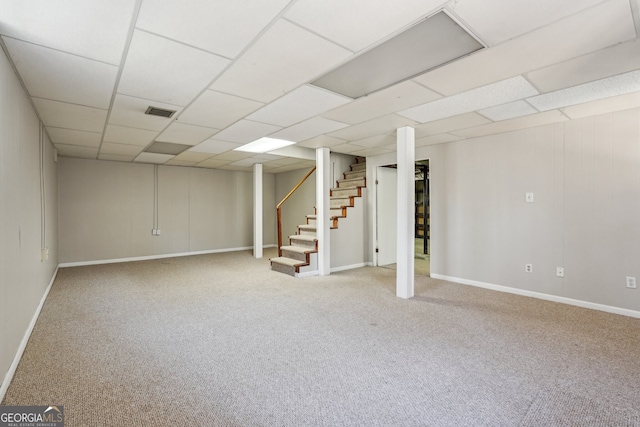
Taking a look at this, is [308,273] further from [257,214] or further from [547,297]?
[547,297]

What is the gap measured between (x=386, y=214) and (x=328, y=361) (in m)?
4.26

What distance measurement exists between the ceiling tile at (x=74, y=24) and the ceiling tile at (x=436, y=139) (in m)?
3.88

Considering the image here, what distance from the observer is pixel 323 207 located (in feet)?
17.4

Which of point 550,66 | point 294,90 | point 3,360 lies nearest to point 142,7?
point 294,90

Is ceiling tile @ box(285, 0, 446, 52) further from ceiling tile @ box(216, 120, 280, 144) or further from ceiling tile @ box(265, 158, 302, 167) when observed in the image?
ceiling tile @ box(265, 158, 302, 167)

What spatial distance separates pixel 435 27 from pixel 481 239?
3.57m

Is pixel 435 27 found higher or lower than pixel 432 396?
higher

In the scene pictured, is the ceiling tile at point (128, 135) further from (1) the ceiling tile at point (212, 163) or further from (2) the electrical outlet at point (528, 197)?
(2) the electrical outlet at point (528, 197)

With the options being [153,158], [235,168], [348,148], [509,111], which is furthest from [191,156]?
[509,111]

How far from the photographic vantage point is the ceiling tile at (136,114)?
3.00 metres

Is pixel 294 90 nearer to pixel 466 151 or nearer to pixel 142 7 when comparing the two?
pixel 142 7

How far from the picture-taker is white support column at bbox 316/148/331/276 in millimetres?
5316

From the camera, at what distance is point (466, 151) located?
15.5 feet

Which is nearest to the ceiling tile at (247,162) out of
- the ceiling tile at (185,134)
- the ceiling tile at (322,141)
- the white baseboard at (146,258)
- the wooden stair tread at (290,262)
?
the ceiling tile at (185,134)
